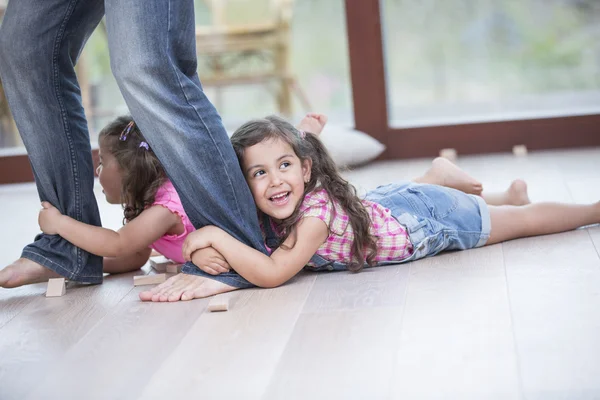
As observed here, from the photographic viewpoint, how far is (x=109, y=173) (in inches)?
84.9

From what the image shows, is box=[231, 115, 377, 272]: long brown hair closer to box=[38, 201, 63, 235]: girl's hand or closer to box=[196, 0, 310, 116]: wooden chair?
box=[38, 201, 63, 235]: girl's hand

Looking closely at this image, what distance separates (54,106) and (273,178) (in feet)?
1.67

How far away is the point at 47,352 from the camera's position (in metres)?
1.54

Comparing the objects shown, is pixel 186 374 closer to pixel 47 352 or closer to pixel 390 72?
pixel 47 352

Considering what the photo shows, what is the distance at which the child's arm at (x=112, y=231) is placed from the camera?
6.39ft

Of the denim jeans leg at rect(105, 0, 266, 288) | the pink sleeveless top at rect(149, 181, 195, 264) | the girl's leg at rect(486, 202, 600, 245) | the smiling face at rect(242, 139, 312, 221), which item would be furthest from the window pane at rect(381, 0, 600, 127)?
the denim jeans leg at rect(105, 0, 266, 288)

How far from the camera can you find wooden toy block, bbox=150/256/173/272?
2.17 m

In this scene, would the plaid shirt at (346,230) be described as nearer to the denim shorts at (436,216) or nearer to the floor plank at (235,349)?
the denim shorts at (436,216)

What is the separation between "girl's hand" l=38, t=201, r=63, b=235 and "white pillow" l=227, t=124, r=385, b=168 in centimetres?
160

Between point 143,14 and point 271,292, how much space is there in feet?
2.01

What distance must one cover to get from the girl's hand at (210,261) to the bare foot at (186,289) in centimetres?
2

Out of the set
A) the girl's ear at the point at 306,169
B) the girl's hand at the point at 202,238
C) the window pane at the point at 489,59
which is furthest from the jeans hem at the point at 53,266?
the window pane at the point at 489,59

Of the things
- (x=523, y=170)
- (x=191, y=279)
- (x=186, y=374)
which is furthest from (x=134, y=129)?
(x=523, y=170)

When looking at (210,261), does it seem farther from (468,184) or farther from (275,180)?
(468,184)
